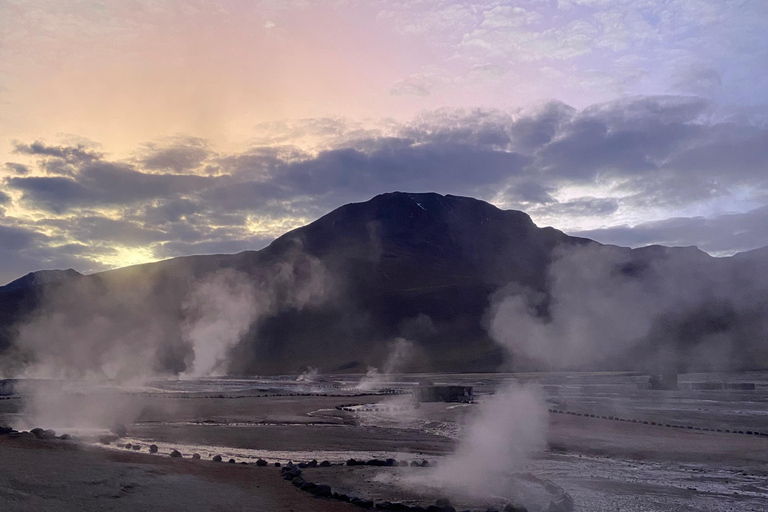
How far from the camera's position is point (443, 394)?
166ft

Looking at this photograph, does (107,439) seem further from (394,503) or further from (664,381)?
(664,381)

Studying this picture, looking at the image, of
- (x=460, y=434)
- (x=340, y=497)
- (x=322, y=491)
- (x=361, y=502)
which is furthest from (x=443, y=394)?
(x=361, y=502)

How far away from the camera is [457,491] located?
17.9m

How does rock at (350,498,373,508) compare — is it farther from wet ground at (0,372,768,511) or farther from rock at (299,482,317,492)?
rock at (299,482,317,492)

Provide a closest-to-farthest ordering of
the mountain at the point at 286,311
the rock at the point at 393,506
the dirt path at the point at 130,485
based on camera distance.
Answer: the dirt path at the point at 130,485
the rock at the point at 393,506
the mountain at the point at 286,311

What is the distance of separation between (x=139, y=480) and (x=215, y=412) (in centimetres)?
2407

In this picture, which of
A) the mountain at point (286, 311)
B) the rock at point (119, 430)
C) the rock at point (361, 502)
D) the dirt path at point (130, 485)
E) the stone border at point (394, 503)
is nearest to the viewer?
the dirt path at point (130, 485)

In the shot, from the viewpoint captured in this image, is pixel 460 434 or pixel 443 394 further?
pixel 443 394

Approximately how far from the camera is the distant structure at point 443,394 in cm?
5011

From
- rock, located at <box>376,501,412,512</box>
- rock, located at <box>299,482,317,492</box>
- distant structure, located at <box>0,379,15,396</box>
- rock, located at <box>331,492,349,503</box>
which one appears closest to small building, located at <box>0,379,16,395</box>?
distant structure, located at <box>0,379,15,396</box>

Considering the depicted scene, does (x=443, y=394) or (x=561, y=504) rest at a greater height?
(x=561, y=504)

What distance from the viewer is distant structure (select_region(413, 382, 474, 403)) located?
50.1 meters

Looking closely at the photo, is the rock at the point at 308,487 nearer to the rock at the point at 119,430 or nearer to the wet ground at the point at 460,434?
the wet ground at the point at 460,434

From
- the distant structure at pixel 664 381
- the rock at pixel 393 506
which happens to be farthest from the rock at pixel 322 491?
the distant structure at pixel 664 381
